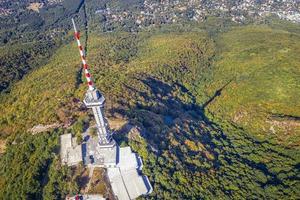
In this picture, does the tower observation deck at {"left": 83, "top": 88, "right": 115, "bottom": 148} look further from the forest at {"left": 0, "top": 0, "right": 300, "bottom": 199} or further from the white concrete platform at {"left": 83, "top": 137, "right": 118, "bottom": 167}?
the forest at {"left": 0, "top": 0, "right": 300, "bottom": 199}

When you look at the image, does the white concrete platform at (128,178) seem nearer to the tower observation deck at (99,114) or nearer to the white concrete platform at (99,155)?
the white concrete platform at (99,155)

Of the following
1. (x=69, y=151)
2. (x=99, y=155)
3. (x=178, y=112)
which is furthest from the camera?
(x=178, y=112)

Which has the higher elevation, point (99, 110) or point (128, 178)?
point (99, 110)

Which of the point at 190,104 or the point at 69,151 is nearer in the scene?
the point at 69,151

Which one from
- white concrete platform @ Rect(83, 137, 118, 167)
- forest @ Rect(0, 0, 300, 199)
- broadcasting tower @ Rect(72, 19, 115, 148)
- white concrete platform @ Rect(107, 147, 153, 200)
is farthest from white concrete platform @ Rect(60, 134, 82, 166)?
white concrete platform @ Rect(107, 147, 153, 200)

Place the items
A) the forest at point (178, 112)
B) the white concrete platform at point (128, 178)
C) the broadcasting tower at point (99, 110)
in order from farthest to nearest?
the forest at point (178, 112), the broadcasting tower at point (99, 110), the white concrete platform at point (128, 178)

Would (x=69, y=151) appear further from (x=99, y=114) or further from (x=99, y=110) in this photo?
(x=99, y=110)

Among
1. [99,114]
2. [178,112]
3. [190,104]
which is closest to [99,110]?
[99,114]

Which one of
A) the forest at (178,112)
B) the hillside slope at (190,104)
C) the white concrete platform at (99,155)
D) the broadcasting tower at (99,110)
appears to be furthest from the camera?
the hillside slope at (190,104)

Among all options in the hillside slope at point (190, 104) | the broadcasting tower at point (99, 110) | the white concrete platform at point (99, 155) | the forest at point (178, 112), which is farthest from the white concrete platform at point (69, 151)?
the hillside slope at point (190, 104)

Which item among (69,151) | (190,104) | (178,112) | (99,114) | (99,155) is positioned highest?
(99,114)

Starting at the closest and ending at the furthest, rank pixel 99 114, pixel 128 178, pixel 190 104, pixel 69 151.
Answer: pixel 128 178 → pixel 99 114 → pixel 69 151 → pixel 190 104

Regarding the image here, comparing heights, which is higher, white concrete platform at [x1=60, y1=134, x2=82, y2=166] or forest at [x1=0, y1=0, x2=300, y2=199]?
white concrete platform at [x1=60, y1=134, x2=82, y2=166]

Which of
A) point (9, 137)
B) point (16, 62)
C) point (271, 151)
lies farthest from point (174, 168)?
point (16, 62)
